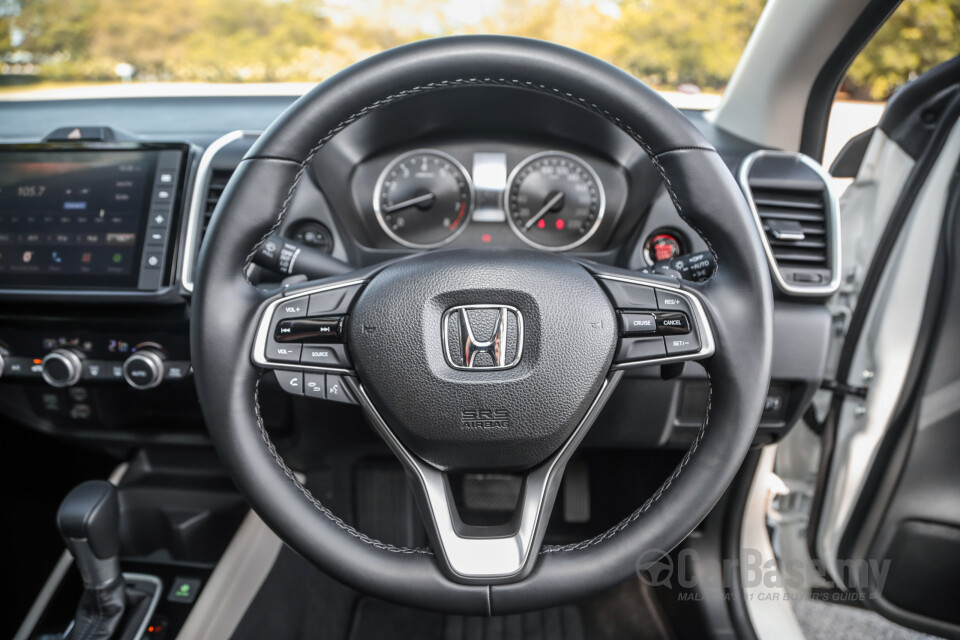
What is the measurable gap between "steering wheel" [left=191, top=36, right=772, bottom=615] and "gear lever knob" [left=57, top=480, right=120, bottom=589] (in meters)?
0.62

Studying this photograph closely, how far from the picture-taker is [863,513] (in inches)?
→ 54.4

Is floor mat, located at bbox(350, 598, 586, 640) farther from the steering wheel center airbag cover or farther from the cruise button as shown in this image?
the cruise button

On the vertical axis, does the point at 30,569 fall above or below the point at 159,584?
below

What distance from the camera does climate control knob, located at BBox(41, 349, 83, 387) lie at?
4.21 ft

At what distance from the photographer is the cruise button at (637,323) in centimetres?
90

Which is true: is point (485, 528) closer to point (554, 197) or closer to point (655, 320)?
point (655, 320)

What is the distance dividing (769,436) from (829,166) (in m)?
0.65

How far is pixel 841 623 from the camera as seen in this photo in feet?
5.95

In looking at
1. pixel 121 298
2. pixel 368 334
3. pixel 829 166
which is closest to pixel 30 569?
pixel 121 298

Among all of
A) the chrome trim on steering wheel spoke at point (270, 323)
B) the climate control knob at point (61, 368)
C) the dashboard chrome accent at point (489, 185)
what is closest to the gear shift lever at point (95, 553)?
the climate control knob at point (61, 368)

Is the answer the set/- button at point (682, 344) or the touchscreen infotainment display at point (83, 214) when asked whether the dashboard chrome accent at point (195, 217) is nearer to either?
the touchscreen infotainment display at point (83, 214)

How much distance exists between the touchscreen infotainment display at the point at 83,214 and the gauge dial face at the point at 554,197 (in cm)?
68

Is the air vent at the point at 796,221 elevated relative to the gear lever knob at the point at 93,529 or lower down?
elevated

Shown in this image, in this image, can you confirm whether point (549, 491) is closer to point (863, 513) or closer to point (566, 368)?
point (566, 368)
